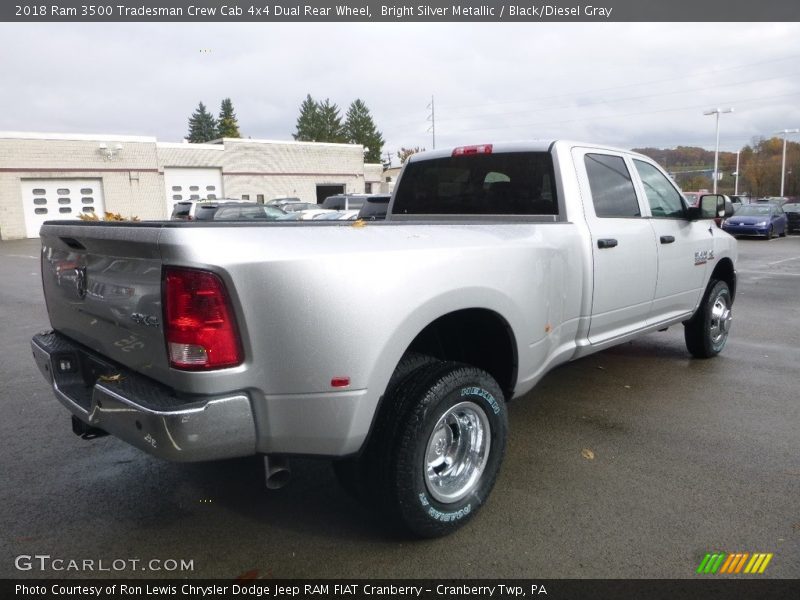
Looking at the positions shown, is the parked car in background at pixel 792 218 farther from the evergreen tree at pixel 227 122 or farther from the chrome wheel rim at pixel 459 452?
the evergreen tree at pixel 227 122

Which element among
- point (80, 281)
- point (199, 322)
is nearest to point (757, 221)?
point (80, 281)

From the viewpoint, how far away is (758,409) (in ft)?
15.1

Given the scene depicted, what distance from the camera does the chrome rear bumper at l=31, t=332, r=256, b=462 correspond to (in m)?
2.24

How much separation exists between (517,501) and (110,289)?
2259mm

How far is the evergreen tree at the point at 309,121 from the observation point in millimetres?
88250

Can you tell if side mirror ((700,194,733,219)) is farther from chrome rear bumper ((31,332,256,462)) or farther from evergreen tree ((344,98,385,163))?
evergreen tree ((344,98,385,163))

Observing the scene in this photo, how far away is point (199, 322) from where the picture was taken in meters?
2.24

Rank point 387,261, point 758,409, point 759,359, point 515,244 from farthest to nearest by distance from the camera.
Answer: point 759,359
point 758,409
point 515,244
point 387,261

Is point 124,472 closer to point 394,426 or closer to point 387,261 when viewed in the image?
point 394,426

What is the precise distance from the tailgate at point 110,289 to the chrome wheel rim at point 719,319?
17.1 ft

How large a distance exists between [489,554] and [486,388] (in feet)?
2.47

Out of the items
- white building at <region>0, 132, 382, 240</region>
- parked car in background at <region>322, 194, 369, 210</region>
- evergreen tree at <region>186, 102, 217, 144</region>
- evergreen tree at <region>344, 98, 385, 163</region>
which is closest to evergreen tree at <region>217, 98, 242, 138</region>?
evergreen tree at <region>186, 102, 217, 144</region>

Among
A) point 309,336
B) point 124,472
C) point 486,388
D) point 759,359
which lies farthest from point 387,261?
point 759,359

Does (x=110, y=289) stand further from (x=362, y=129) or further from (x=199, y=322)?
(x=362, y=129)
